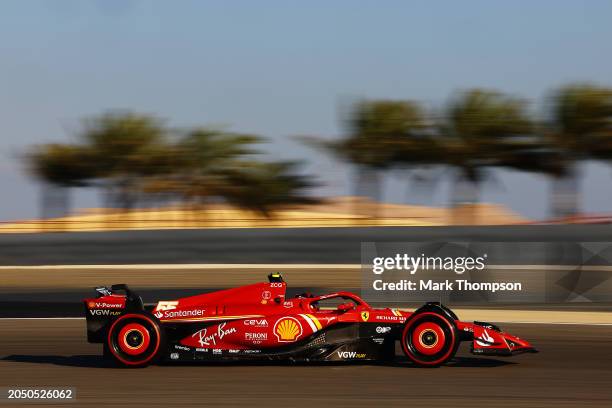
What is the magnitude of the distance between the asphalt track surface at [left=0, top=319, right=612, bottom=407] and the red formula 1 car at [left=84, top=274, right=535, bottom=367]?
0.15 meters

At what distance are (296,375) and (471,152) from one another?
51.9ft

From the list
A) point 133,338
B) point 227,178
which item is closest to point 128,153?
point 227,178

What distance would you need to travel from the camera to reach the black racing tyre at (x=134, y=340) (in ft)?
31.8

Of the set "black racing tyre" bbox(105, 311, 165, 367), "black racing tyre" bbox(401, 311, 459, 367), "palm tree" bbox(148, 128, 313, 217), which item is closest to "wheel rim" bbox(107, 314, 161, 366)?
"black racing tyre" bbox(105, 311, 165, 367)

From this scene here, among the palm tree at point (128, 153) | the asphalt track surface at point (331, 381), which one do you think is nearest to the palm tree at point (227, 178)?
the palm tree at point (128, 153)

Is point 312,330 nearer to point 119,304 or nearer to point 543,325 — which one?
point 119,304

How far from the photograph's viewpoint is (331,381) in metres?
8.91

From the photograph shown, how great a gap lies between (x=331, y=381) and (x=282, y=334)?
3.17 feet

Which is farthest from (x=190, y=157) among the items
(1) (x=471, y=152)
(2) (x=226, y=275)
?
(2) (x=226, y=275)

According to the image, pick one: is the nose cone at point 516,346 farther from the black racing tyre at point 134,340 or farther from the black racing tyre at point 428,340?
the black racing tyre at point 134,340

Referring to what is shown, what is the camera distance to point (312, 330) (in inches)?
382

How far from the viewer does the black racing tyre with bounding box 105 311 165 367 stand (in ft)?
31.8
